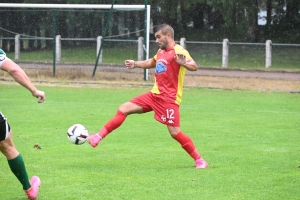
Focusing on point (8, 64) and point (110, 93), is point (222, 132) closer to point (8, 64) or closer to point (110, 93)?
point (8, 64)

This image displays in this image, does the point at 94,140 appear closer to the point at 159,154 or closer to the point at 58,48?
the point at 159,154

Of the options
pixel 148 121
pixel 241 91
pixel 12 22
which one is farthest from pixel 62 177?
pixel 12 22

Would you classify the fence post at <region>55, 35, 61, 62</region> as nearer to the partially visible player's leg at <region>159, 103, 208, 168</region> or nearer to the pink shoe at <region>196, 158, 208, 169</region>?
the partially visible player's leg at <region>159, 103, 208, 168</region>

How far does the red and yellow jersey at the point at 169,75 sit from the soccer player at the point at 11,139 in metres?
2.59

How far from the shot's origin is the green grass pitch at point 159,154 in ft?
26.8

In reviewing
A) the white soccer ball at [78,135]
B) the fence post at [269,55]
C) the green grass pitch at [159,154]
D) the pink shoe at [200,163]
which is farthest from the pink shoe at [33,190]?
the fence post at [269,55]

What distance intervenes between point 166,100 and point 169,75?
1.12ft

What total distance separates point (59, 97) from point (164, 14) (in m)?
24.7

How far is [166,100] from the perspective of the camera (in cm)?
969

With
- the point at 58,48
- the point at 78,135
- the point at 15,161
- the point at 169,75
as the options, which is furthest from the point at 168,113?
the point at 58,48

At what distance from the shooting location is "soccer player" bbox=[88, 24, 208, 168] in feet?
31.6

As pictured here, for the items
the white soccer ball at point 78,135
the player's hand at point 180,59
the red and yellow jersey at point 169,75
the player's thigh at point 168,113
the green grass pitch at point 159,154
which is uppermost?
the player's hand at point 180,59

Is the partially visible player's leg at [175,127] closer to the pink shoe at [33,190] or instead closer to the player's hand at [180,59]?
the player's hand at [180,59]

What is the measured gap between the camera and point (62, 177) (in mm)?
8875
